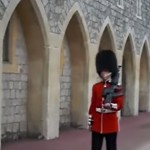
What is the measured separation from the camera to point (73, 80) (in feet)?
43.3

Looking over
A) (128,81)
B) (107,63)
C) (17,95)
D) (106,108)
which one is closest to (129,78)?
(128,81)

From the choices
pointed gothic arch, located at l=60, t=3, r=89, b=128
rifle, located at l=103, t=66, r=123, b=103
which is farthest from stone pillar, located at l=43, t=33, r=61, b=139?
rifle, located at l=103, t=66, r=123, b=103

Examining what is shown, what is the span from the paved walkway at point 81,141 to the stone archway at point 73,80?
0.56m

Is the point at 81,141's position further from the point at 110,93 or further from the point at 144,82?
the point at 144,82

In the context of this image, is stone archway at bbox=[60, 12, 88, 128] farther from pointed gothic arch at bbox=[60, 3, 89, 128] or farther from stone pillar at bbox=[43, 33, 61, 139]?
stone pillar at bbox=[43, 33, 61, 139]

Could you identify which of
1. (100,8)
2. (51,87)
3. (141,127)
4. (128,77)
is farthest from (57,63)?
(128,77)

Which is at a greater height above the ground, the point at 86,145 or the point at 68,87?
Answer: the point at 68,87

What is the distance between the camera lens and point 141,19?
18391 millimetres

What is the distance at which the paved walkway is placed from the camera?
9626 mm

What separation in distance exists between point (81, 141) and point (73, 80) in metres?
2.82

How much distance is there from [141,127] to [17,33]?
5429 millimetres

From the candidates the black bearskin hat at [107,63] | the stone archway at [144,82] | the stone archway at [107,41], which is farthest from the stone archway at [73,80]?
the stone archway at [144,82]

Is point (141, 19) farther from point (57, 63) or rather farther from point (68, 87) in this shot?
point (57, 63)

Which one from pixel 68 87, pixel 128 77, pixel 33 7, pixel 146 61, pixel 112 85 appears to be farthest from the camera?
pixel 146 61
